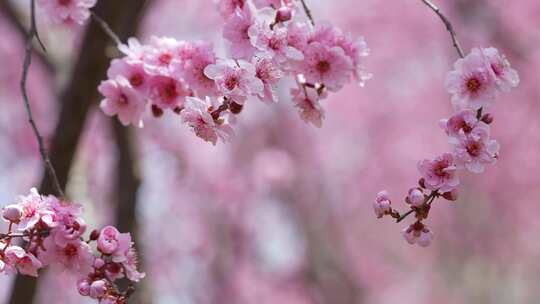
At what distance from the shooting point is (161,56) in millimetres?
2219

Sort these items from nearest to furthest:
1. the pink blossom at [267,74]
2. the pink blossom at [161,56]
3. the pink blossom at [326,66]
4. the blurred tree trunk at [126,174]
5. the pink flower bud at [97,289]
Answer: the pink flower bud at [97,289] → the pink blossom at [267,74] → the pink blossom at [326,66] → the pink blossom at [161,56] → the blurred tree trunk at [126,174]

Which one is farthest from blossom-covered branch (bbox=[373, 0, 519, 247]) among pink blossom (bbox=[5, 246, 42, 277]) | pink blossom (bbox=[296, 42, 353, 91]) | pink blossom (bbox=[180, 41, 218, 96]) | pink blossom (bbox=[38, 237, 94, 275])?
pink blossom (bbox=[5, 246, 42, 277])

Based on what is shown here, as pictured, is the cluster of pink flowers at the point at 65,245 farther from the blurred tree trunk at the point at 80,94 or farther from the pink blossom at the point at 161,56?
the blurred tree trunk at the point at 80,94

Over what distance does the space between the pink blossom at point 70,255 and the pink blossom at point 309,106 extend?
69 centimetres

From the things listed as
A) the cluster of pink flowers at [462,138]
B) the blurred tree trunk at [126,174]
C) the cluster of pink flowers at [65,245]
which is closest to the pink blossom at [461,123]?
the cluster of pink flowers at [462,138]

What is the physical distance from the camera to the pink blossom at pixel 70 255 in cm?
176

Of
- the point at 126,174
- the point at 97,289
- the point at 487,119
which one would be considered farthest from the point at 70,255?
the point at 126,174

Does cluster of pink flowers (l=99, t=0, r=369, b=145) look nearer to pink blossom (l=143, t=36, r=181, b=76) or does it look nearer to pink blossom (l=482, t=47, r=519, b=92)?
pink blossom (l=143, t=36, r=181, b=76)

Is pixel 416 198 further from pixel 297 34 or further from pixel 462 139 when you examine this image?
pixel 297 34

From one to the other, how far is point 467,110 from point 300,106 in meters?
0.50

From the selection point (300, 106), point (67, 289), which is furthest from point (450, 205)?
point (300, 106)

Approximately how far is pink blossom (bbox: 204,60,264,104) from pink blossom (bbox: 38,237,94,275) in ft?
1.57

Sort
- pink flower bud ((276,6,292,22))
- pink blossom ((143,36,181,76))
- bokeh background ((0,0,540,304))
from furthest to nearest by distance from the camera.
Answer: bokeh background ((0,0,540,304)) → pink blossom ((143,36,181,76)) → pink flower bud ((276,6,292,22))

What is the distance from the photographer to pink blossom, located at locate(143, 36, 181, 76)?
2174mm
